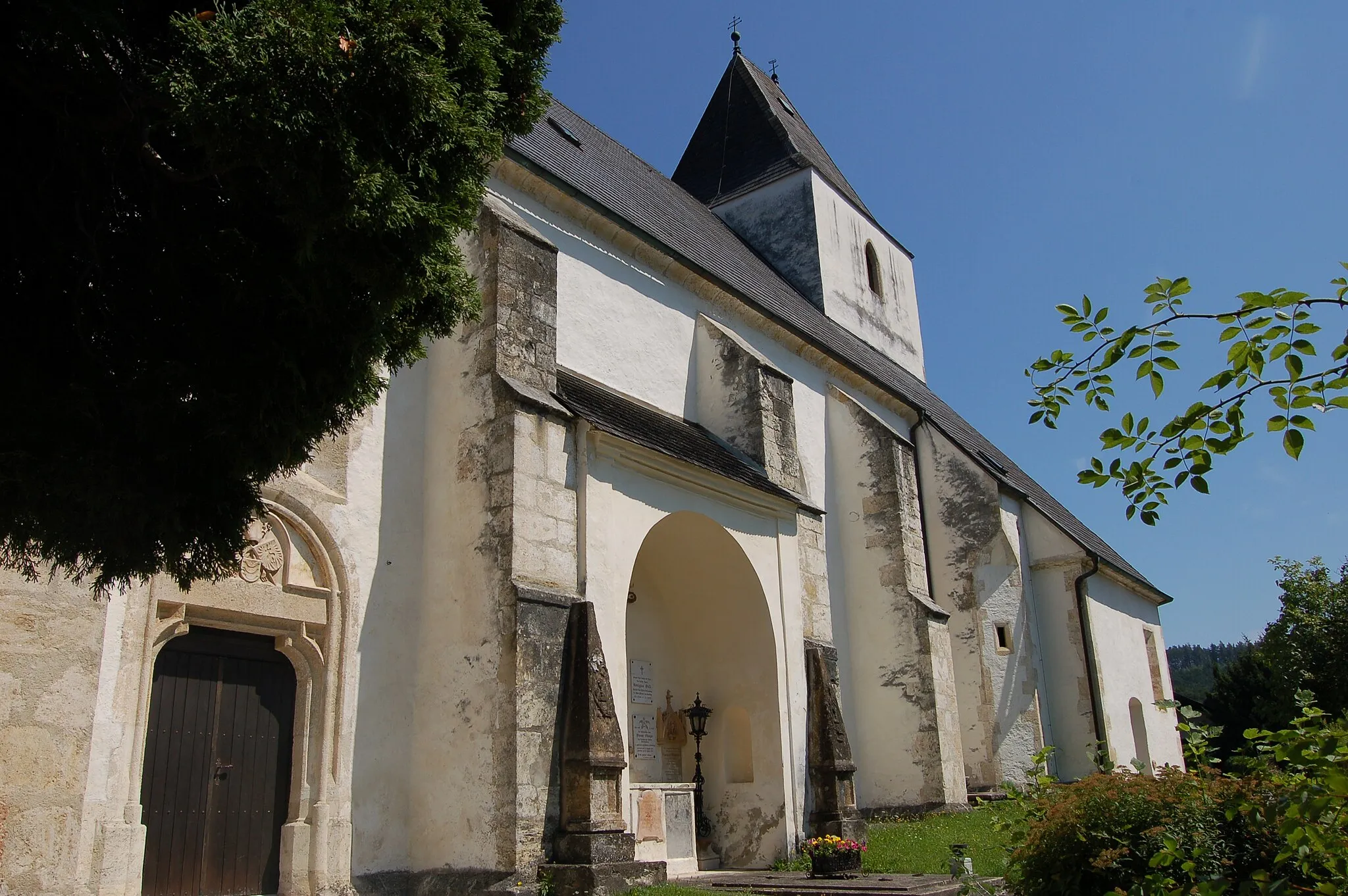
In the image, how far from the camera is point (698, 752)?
1270 centimetres

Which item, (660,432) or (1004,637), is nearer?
(660,432)

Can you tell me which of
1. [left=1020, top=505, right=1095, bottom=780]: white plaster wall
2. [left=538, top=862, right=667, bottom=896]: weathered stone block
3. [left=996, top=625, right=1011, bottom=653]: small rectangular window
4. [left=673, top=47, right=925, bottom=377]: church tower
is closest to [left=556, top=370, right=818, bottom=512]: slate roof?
[left=538, top=862, right=667, bottom=896]: weathered stone block

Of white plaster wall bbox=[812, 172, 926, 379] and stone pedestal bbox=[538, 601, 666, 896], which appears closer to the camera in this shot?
stone pedestal bbox=[538, 601, 666, 896]

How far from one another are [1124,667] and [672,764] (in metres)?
12.1

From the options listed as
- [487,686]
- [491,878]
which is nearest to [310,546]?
[487,686]

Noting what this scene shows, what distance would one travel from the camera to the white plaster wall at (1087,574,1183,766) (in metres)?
19.5

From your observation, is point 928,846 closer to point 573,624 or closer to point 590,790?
point 590,790

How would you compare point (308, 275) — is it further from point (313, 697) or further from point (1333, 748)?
point (313, 697)

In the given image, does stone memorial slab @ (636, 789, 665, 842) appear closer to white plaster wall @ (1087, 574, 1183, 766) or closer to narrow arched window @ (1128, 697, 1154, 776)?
white plaster wall @ (1087, 574, 1183, 766)

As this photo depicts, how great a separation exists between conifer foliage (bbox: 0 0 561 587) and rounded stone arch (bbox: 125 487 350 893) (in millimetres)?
3500

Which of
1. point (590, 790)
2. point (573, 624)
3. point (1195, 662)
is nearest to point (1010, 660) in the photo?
point (573, 624)

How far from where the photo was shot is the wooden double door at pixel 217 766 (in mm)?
7887

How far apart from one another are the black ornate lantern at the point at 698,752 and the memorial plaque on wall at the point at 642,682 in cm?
51

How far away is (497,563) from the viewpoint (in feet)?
30.5
